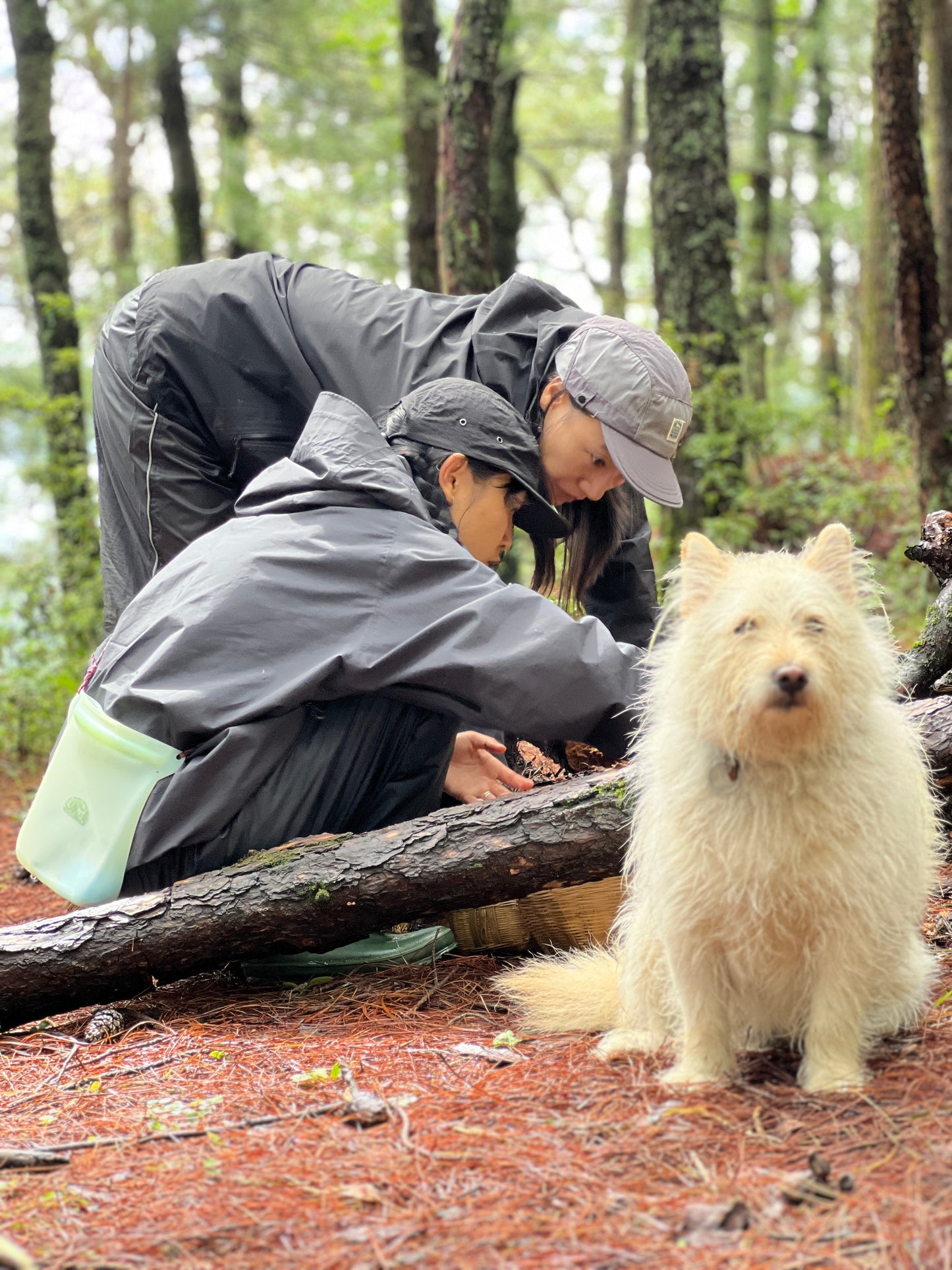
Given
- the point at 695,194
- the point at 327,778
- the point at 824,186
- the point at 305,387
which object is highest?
the point at 824,186

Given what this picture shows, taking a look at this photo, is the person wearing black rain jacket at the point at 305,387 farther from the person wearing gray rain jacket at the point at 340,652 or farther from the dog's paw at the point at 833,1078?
the dog's paw at the point at 833,1078

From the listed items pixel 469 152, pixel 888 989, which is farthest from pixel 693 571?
pixel 469 152

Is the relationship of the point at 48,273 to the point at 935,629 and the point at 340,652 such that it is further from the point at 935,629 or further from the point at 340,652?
the point at 935,629

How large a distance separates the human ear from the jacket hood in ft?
0.39

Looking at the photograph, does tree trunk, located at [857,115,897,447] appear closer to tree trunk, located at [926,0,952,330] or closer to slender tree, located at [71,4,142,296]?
tree trunk, located at [926,0,952,330]

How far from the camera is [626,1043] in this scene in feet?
9.21

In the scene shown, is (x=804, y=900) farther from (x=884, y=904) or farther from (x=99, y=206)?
(x=99, y=206)

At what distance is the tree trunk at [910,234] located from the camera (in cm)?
667

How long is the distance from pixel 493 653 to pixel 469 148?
5344 millimetres

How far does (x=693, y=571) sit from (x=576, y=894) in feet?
4.72

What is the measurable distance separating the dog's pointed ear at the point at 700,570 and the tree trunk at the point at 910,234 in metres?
4.90

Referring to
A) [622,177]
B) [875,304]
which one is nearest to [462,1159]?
[875,304]

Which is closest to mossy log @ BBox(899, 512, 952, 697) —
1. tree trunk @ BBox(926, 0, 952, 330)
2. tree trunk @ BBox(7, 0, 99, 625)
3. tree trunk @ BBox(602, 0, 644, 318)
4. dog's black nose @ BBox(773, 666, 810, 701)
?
dog's black nose @ BBox(773, 666, 810, 701)

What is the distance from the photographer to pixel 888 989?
8.41ft
